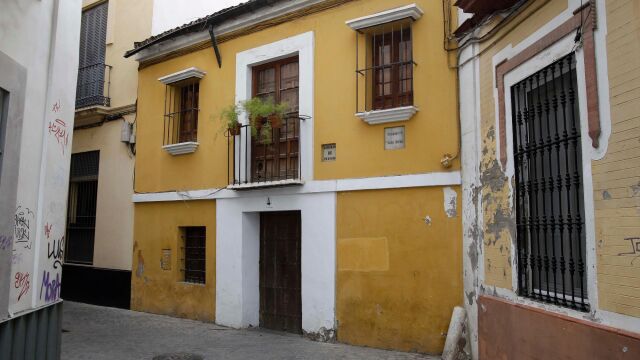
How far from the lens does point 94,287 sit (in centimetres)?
1140

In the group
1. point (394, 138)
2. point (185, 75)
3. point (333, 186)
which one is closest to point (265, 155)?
point (333, 186)

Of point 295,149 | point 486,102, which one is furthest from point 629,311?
point 295,149

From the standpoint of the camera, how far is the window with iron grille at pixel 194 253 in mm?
9809

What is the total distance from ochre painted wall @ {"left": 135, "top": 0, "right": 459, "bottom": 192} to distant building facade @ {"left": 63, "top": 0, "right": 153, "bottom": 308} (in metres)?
0.95

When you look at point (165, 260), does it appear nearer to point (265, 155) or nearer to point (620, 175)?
point (265, 155)

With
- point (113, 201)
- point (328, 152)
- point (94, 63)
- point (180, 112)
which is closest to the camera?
point (328, 152)

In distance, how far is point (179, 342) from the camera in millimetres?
7996

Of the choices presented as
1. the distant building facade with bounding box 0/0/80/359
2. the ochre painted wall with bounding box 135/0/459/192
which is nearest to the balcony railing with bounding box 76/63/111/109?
the ochre painted wall with bounding box 135/0/459/192

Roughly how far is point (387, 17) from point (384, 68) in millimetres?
721

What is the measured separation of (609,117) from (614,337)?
1.67 metres

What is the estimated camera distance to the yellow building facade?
7.13 meters

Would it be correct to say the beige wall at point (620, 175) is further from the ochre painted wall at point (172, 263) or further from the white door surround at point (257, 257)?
the ochre painted wall at point (172, 263)

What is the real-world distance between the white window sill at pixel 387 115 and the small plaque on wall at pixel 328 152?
73 centimetres

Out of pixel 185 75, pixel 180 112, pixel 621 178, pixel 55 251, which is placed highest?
pixel 185 75
